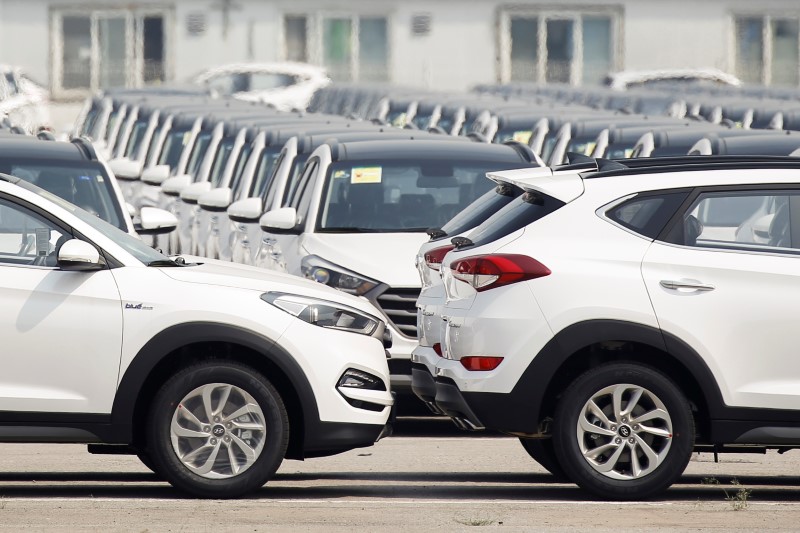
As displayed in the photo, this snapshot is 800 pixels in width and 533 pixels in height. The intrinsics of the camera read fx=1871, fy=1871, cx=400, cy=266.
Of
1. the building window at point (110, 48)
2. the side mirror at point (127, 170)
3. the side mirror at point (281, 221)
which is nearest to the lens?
the side mirror at point (281, 221)

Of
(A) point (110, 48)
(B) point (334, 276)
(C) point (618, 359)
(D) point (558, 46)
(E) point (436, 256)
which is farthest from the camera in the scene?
(D) point (558, 46)

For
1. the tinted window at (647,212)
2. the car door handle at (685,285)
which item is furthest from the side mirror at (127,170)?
the car door handle at (685,285)

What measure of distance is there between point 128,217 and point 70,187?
67cm

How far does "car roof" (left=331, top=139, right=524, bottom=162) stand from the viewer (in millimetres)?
13094

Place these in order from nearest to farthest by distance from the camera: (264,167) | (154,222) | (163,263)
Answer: (163,263) < (154,222) < (264,167)

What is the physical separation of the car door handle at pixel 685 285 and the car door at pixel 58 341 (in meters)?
2.55

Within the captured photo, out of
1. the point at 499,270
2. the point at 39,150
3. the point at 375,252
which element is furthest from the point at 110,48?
the point at 499,270

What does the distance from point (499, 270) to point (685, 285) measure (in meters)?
0.87

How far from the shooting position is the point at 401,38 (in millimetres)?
A: 56406

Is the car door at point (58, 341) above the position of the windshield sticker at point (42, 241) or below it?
below

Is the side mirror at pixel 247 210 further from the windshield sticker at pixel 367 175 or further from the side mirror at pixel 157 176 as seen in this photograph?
the side mirror at pixel 157 176

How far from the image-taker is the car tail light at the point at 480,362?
8.74 m

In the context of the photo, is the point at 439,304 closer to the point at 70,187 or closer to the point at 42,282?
the point at 42,282

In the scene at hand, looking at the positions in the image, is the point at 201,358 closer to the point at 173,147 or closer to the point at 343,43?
the point at 173,147
